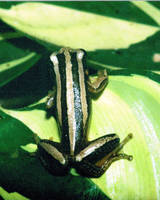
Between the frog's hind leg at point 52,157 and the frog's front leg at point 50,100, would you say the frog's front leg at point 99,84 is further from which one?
the frog's hind leg at point 52,157

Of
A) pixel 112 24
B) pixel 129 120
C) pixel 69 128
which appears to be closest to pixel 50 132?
pixel 69 128

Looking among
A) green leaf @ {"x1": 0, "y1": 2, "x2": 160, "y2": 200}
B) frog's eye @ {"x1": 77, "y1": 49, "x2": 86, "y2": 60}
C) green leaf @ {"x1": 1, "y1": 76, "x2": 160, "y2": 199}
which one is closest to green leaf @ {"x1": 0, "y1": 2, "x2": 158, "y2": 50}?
green leaf @ {"x1": 0, "y1": 2, "x2": 160, "y2": 200}

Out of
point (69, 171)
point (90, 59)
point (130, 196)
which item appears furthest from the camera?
point (90, 59)

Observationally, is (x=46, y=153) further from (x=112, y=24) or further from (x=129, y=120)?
(x=112, y=24)

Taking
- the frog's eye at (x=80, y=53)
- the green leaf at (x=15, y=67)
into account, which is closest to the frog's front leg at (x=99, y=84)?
the frog's eye at (x=80, y=53)

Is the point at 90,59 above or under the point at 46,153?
above

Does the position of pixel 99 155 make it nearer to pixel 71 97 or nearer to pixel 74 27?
pixel 71 97

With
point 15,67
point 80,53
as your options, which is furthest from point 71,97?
point 15,67
